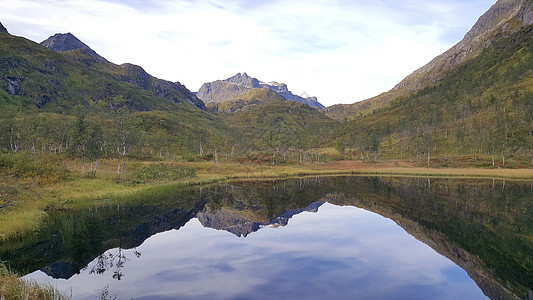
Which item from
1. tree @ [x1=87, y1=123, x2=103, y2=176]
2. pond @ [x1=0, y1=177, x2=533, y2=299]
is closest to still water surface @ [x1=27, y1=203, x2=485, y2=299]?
pond @ [x1=0, y1=177, x2=533, y2=299]

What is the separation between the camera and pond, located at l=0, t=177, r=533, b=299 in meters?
17.5

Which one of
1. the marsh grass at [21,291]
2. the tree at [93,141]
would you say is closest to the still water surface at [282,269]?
the marsh grass at [21,291]

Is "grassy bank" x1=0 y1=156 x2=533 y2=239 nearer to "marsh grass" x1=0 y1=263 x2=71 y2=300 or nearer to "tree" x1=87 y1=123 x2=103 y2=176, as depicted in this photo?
"tree" x1=87 y1=123 x2=103 y2=176

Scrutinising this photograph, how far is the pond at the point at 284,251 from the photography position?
17.5 metres

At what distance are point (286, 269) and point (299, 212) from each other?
22941mm

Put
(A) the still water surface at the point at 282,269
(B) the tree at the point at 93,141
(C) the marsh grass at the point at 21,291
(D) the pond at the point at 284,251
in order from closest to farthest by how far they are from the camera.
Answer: (C) the marsh grass at the point at 21,291, (A) the still water surface at the point at 282,269, (D) the pond at the point at 284,251, (B) the tree at the point at 93,141

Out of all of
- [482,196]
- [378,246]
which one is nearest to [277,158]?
[482,196]

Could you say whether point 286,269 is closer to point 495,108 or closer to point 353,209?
point 353,209

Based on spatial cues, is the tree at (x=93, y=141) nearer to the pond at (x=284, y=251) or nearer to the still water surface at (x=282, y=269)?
the pond at (x=284, y=251)

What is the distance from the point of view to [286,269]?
20500 mm

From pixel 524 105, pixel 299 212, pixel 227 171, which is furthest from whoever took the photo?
pixel 524 105

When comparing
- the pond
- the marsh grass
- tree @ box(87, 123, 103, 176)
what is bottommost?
the pond

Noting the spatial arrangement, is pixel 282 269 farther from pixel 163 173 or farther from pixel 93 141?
pixel 163 173

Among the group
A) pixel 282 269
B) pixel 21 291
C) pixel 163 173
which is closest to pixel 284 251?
pixel 282 269
